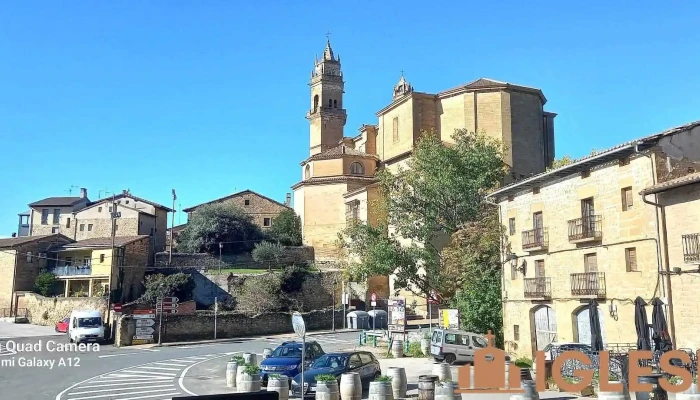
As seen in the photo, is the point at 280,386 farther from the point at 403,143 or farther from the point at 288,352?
the point at 403,143

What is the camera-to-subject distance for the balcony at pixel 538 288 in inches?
948

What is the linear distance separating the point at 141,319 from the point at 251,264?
22317 millimetres

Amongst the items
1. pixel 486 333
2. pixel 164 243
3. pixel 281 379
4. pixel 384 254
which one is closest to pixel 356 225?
pixel 384 254

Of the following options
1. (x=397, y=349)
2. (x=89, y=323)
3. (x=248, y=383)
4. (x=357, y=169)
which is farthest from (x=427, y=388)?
(x=357, y=169)

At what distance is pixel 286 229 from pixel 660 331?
51322 millimetres

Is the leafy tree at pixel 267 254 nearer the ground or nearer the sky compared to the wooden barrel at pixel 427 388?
nearer the sky

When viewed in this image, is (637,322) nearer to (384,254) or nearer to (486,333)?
(486,333)

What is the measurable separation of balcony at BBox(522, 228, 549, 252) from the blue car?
10.2m

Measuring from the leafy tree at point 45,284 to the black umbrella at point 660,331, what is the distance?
49.0 metres

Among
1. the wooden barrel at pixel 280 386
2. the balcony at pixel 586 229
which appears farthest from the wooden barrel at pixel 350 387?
the balcony at pixel 586 229

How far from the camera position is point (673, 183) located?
17.8m

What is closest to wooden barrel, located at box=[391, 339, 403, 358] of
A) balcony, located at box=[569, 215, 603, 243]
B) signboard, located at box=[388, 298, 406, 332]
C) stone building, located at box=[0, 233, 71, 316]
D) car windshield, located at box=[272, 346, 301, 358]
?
signboard, located at box=[388, 298, 406, 332]

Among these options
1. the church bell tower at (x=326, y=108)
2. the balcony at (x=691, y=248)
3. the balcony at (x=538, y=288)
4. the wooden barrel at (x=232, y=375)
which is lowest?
the wooden barrel at (x=232, y=375)

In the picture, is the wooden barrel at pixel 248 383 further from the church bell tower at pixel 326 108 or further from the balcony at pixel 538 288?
the church bell tower at pixel 326 108
